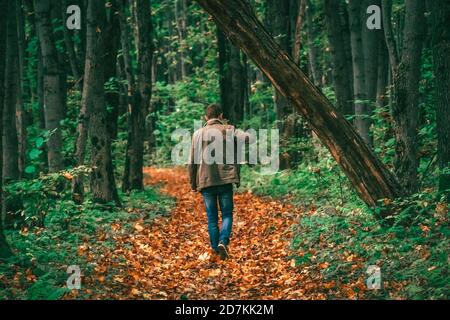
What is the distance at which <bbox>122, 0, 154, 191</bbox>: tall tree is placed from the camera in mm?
15953

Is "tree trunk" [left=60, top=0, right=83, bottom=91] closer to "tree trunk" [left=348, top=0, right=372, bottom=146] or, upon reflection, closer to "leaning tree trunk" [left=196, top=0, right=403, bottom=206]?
"tree trunk" [left=348, top=0, right=372, bottom=146]

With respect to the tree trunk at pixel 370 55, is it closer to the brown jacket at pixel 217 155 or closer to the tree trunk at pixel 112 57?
the brown jacket at pixel 217 155

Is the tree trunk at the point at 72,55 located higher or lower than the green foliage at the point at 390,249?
higher

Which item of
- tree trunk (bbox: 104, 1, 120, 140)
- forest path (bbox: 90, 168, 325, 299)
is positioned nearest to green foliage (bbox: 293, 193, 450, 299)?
forest path (bbox: 90, 168, 325, 299)

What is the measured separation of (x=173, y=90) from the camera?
90.5ft

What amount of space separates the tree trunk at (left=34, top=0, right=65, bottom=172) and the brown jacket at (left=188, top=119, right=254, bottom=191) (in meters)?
3.15

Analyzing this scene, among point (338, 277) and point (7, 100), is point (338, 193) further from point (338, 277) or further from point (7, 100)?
point (7, 100)

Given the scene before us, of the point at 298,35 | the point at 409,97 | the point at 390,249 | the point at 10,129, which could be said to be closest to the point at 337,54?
the point at 298,35

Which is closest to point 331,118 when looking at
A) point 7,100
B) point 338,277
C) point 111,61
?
point 338,277

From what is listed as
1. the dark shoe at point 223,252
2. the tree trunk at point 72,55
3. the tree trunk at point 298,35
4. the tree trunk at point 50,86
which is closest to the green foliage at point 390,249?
the dark shoe at point 223,252

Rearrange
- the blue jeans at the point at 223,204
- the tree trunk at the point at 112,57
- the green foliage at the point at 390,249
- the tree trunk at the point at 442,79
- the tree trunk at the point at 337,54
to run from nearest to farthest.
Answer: the green foliage at the point at 390,249 < the tree trunk at the point at 442,79 < the blue jeans at the point at 223,204 < the tree trunk at the point at 112,57 < the tree trunk at the point at 337,54

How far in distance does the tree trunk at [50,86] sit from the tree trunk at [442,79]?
21.5ft

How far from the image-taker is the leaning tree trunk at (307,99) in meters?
7.52

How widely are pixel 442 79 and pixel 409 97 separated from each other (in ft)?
1.71
